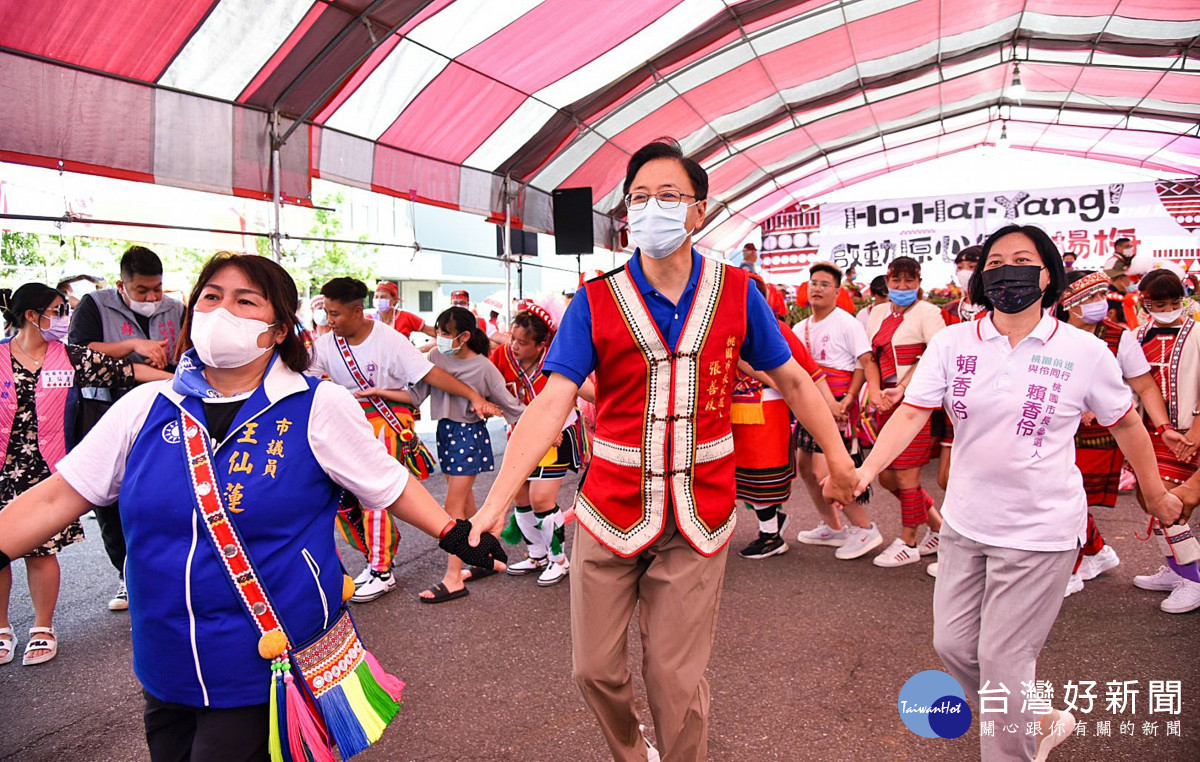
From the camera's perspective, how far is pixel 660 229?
98.4 inches

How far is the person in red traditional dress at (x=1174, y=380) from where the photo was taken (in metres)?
4.36

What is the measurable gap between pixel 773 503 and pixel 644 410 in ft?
10.2

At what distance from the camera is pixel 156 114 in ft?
22.5

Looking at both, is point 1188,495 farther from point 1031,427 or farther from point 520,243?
point 520,243

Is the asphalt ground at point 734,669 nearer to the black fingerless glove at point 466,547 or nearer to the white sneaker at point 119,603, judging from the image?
the white sneaker at point 119,603

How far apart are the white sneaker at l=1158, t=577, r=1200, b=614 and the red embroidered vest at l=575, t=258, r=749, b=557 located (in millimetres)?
3419

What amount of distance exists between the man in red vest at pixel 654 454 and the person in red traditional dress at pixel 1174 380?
299cm

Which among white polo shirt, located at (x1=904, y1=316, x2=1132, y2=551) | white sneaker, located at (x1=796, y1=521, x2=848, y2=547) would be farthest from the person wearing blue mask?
white polo shirt, located at (x1=904, y1=316, x2=1132, y2=551)

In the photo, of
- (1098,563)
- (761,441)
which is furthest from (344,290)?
(1098,563)

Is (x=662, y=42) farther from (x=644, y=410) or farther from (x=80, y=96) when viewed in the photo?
(x=644, y=410)

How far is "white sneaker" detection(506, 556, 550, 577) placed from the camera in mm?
5555

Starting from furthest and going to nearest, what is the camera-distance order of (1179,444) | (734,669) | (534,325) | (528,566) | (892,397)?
(528,566), (534,325), (892,397), (1179,444), (734,669)

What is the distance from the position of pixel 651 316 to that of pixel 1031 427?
4.23ft

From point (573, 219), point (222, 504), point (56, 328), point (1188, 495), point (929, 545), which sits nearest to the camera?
point (222, 504)
